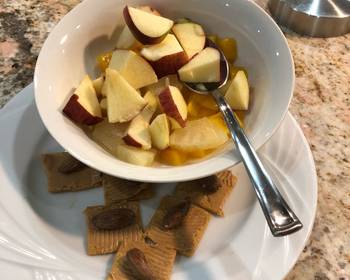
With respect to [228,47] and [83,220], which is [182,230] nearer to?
[83,220]

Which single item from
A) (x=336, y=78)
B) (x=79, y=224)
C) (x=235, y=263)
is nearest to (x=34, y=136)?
(x=79, y=224)

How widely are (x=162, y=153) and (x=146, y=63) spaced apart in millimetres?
179

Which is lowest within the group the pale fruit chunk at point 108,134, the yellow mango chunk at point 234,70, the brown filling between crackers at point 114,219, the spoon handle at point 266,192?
the brown filling between crackers at point 114,219

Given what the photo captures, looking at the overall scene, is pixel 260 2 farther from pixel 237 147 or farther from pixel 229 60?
pixel 237 147

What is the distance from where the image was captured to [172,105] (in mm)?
809

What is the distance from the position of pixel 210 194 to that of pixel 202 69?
Answer: 244 millimetres

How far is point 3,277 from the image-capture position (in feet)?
2.30

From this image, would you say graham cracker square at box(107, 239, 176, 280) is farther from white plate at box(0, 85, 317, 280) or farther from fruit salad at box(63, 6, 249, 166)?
fruit salad at box(63, 6, 249, 166)

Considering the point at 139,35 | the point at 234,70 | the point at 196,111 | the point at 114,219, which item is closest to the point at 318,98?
the point at 234,70

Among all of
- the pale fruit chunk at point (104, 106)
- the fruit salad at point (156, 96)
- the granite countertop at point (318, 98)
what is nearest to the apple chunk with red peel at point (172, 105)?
the fruit salad at point (156, 96)

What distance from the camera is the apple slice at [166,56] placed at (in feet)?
2.83

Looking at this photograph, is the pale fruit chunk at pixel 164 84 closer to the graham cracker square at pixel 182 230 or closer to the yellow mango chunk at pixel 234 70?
the yellow mango chunk at pixel 234 70

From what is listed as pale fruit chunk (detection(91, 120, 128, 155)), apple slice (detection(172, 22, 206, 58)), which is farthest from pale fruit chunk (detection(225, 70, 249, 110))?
pale fruit chunk (detection(91, 120, 128, 155))

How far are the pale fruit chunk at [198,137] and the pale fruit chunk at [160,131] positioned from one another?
2 cm
